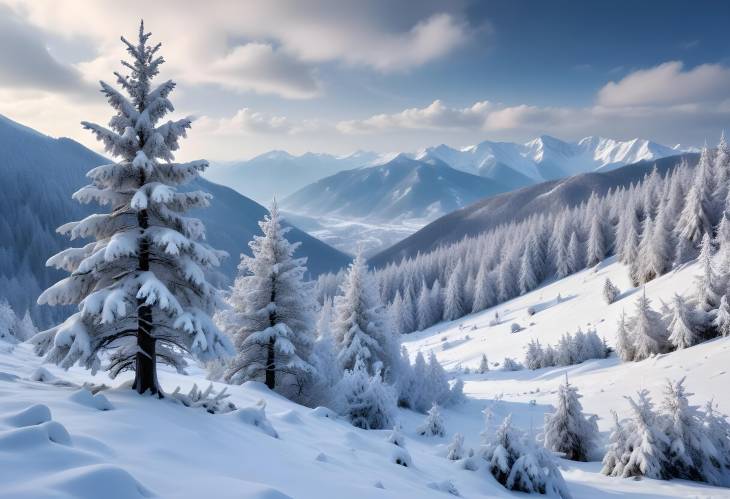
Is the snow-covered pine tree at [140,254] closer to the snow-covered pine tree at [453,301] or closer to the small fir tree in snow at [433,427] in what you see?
the small fir tree in snow at [433,427]

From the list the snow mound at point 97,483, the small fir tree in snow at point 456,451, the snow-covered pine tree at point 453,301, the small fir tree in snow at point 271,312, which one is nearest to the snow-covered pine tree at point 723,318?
the small fir tree in snow at point 456,451

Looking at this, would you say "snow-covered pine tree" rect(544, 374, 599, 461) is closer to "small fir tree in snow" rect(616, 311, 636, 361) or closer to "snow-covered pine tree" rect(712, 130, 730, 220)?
"small fir tree in snow" rect(616, 311, 636, 361)

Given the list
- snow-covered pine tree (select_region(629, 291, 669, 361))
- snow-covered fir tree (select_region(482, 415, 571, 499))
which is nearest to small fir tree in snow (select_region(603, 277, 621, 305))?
snow-covered pine tree (select_region(629, 291, 669, 361))

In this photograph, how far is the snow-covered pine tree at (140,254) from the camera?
29.7 feet

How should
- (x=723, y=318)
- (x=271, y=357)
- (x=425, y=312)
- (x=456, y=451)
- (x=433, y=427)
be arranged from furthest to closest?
(x=425, y=312) < (x=723, y=318) < (x=271, y=357) < (x=433, y=427) < (x=456, y=451)

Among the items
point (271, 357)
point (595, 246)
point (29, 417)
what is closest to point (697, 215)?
point (595, 246)

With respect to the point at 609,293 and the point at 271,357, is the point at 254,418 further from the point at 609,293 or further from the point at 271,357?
the point at 609,293

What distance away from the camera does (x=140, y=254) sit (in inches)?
387

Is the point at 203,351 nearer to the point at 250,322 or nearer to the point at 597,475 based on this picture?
the point at 250,322

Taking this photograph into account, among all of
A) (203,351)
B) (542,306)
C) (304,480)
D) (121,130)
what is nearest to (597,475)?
(304,480)

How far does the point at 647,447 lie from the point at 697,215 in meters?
46.3

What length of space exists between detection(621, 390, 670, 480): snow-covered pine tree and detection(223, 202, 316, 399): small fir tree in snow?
39.3ft

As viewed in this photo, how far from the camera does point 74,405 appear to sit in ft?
25.8

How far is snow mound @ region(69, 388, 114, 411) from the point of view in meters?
8.02
